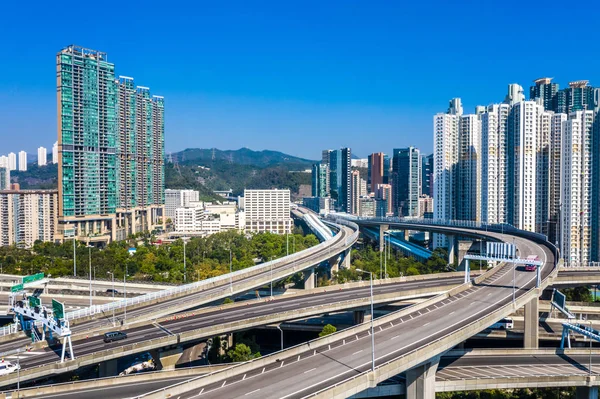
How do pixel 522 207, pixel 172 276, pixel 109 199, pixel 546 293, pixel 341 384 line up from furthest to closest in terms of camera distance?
pixel 109 199 → pixel 522 207 → pixel 172 276 → pixel 546 293 → pixel 341 384

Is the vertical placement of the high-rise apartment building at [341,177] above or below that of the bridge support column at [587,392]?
above

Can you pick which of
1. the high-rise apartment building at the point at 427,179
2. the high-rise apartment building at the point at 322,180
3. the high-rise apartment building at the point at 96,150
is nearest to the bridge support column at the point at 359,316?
the high-rise apartment building at the point at 96,150

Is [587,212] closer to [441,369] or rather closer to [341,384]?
[441,369]

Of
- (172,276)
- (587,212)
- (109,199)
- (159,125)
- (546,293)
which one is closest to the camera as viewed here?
(546,293)

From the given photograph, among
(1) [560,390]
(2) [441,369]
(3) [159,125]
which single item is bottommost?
(1) [560,390]

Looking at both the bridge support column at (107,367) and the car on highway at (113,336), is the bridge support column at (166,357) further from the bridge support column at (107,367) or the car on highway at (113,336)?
the bridge support column at (107,367)

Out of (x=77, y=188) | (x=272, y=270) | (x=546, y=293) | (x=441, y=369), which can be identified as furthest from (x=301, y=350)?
(x=77, y=188)
